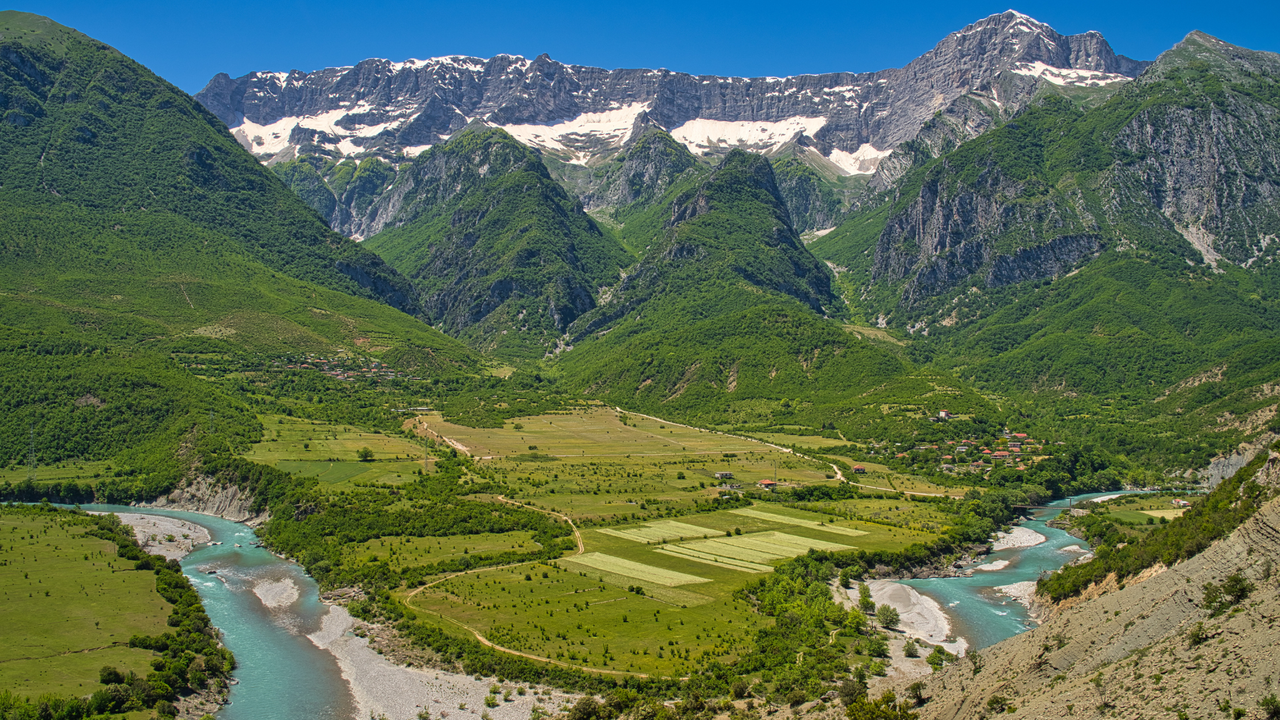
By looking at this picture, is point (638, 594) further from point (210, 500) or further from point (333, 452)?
point (333, 452)

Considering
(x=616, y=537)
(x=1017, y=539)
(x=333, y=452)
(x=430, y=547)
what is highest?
(x=1017, y=539)

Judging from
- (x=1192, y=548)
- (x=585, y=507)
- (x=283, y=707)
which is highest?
(x=1192, y=548)

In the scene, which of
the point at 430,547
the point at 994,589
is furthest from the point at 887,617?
the point at 430,547

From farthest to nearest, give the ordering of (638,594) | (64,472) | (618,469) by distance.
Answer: (618,469), (64,472), (638,594)

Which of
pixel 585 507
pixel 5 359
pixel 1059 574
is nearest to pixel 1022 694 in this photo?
pixel 1059 574

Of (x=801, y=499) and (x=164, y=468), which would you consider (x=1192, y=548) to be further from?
(x=164, y=468)

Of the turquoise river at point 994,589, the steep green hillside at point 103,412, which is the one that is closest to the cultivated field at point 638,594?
the turquoise river at point 994,589
